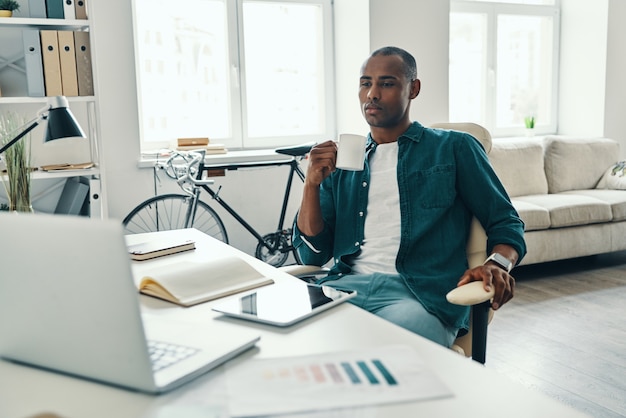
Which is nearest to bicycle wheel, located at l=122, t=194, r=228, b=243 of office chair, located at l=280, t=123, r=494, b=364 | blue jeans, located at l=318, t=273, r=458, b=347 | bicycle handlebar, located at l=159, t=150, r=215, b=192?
bicycle handlebar, located at l=159, t=150, r=215, b=192

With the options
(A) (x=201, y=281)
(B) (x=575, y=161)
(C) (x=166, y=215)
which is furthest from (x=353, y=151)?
(B) (x=575, y=161)

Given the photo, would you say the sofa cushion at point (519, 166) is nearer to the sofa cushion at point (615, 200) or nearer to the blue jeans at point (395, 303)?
the sofa cushion at point (615, 200)

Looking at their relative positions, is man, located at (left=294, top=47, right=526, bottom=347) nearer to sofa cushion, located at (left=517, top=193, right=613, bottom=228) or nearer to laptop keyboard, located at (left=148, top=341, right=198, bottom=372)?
laptop keyboard, located at (left=148, top=341, right=198, bottom=372)

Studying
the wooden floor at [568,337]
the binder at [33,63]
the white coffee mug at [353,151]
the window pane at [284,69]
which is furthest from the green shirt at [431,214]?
the window pane at [284,69]

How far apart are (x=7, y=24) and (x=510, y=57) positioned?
3.92 meters

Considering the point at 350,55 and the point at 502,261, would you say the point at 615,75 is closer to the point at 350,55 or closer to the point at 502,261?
the point at 350,55

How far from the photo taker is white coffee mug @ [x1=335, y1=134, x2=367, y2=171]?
165cm

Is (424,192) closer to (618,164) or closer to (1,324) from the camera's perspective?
(1,324)

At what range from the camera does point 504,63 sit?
5.44 metres

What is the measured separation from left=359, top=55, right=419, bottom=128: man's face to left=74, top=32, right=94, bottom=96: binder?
173 centimetres

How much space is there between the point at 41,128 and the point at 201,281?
2551 millimetres

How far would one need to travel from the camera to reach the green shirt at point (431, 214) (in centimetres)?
179

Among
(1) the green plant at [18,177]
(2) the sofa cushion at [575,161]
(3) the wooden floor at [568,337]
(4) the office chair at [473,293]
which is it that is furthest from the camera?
(2) the sofa cushion at [575,161]

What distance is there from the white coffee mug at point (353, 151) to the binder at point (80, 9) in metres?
2.04
